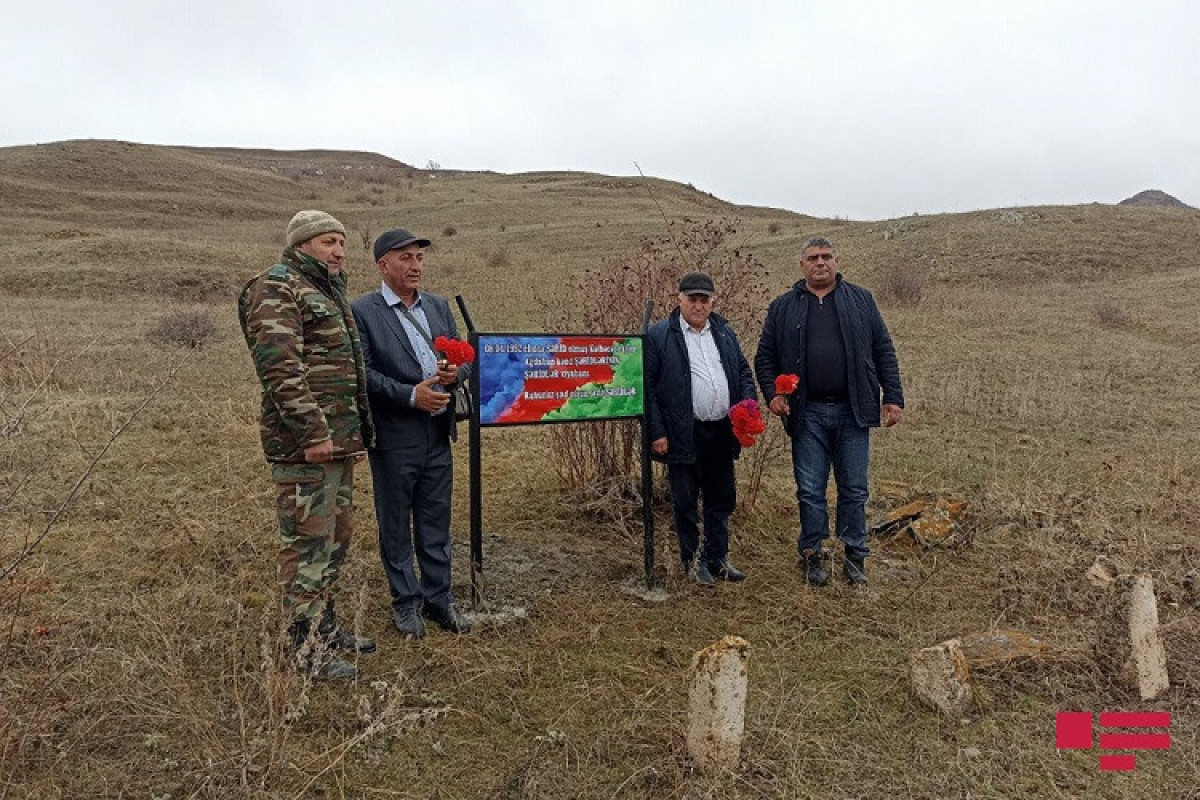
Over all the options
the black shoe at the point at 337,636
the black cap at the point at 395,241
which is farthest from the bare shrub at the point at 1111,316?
the black shoe at the point at 337,636

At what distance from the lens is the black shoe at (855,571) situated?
4.54m

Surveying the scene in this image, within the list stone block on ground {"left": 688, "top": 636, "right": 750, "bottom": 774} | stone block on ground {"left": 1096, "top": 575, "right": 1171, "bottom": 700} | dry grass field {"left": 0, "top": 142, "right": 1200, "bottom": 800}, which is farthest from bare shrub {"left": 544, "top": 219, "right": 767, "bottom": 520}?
stone block on ground {"left": 1096, "top": 575, "right": 1171, "bottom": 700}

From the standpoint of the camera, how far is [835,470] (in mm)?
4633

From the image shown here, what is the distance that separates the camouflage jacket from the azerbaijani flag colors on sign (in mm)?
717

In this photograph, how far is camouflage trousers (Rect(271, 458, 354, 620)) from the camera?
331 cm

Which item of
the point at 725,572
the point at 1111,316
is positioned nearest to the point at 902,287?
the point at 1111,316

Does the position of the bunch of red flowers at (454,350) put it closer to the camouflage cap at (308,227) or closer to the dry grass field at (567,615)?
the camouflage cap at (308,227)

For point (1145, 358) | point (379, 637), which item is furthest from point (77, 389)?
point (1145, 358)

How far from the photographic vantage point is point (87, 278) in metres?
17.3

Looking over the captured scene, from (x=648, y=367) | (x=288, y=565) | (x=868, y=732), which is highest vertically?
(x=648, y=367)

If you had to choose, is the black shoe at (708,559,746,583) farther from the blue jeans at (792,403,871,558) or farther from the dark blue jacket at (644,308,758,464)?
the dark blue jacket at (644,308,758,464)

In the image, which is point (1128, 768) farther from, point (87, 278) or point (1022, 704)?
point (87, 278)

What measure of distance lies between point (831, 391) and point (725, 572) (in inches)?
48.6

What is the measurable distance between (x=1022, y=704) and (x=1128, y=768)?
18.4 inches
